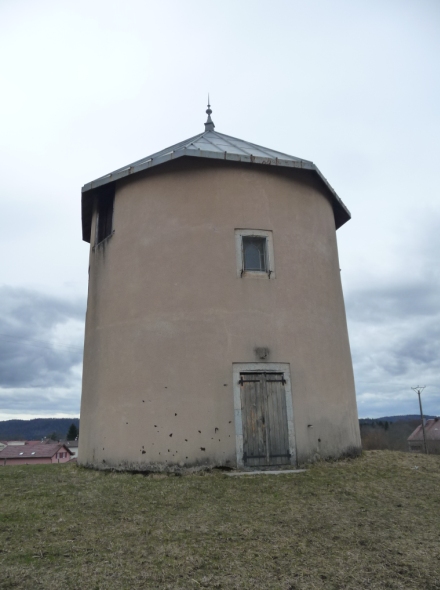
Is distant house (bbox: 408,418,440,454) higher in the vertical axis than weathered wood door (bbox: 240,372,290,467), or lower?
lower

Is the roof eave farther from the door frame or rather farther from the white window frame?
the door frame

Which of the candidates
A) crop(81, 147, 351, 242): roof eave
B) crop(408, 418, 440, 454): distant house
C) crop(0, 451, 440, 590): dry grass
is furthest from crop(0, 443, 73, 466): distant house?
crop(0, 451, 440, 590): dry grass

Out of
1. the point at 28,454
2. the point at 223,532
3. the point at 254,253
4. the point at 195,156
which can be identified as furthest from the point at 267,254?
the point at 28,454

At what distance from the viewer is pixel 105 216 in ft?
41.3

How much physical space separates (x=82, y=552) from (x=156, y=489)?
302 centimetres

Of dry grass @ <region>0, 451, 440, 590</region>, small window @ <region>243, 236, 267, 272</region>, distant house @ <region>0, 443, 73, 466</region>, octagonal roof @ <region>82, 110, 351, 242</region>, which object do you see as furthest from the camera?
distant house @ <region>0, 443, 73, 466</region>

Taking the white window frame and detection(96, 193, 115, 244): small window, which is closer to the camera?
the white window frame

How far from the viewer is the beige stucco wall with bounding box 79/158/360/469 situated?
9.64 meters

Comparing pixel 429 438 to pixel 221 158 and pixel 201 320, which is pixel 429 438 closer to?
pixel 201 320

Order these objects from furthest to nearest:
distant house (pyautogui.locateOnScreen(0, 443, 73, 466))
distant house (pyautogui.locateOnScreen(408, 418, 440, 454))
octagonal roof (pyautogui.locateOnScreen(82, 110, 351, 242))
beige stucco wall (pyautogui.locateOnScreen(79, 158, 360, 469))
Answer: distant house (pyautogui.locateOnScreen(408, 418, 440, 454)) → distant house (pyautogui.locateOnScreen(0, 443, 73, 466)) → octagonal roof (pyautogui.locateOnScreen(82, 110, 351, 242)) → beige stucco wall (pyautogui.locateOnScreen(79, 158, 360, 469))

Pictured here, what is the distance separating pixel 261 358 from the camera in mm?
10008

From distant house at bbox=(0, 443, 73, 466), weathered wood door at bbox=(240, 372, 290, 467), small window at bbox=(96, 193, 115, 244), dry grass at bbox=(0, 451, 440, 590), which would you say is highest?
small window at bbox=(96, 193, 115, 244)

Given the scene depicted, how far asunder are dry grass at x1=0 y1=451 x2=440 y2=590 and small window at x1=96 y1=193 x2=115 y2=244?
6.23 meters

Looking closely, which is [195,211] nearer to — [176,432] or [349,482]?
[176,432]
